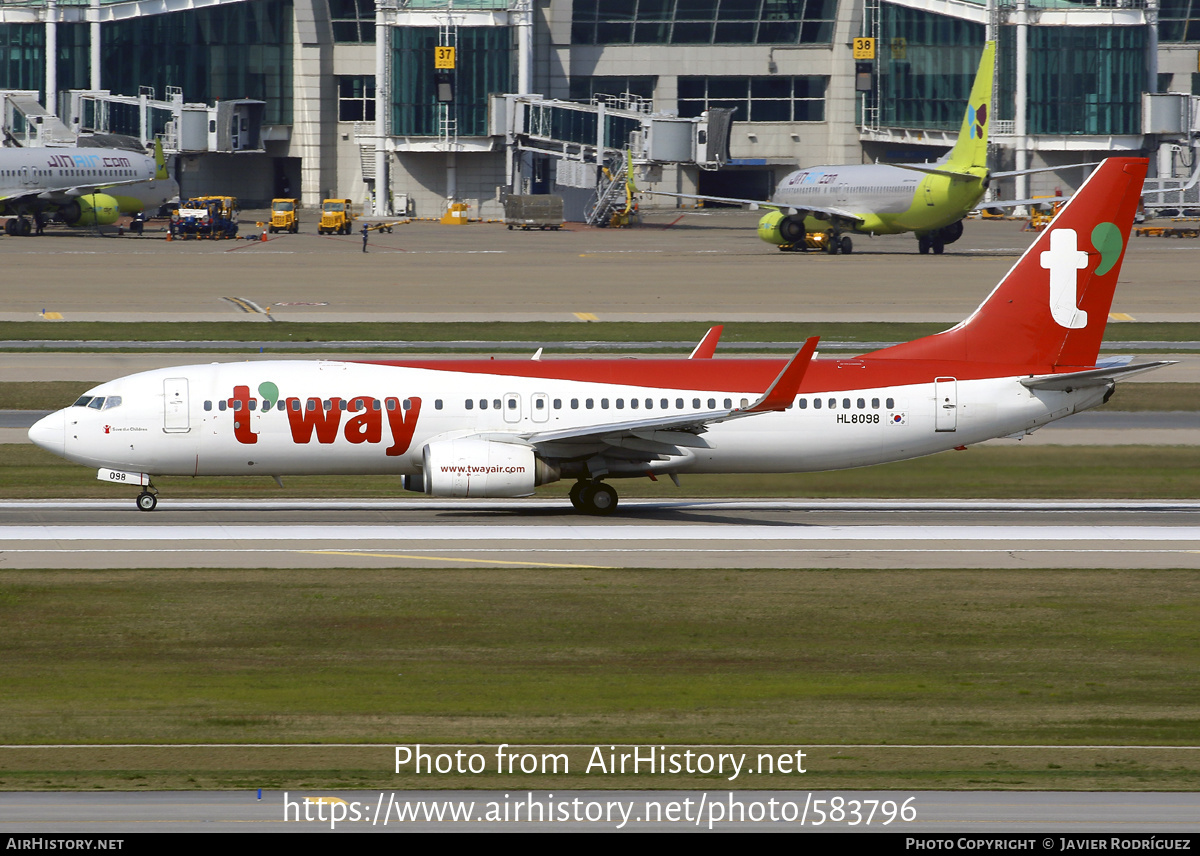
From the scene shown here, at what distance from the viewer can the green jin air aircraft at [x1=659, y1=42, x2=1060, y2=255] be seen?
111 meters

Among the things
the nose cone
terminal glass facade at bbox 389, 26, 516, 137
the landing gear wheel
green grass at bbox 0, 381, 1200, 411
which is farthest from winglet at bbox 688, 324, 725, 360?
terminal glass facade at bbox 389, 26, 516, 137

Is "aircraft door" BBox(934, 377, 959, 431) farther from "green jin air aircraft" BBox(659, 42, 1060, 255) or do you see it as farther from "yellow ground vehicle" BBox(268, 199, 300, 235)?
"yellow ground vehicle" BBox(268, 199, 300, 235)

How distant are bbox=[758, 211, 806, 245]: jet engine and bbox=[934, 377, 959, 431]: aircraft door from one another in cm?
8203

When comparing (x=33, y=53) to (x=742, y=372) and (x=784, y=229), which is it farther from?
(x=742, y=372)

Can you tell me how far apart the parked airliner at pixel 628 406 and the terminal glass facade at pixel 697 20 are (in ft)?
433

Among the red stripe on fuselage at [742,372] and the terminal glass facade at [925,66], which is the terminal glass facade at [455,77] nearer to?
the terminal glass facade at [925,66]

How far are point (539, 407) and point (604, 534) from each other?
3935 mm

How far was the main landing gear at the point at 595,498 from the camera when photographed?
127 feet

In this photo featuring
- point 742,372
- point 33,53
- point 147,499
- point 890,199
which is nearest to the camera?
point 742,372

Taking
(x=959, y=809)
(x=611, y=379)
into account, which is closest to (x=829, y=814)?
(x=959, y=809)

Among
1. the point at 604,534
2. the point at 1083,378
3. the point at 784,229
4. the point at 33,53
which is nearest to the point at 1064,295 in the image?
the point at 1083,378

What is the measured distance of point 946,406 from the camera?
3800 centimetres

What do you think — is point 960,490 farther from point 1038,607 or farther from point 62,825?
point 62,825

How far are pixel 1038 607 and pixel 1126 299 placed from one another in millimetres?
64459
